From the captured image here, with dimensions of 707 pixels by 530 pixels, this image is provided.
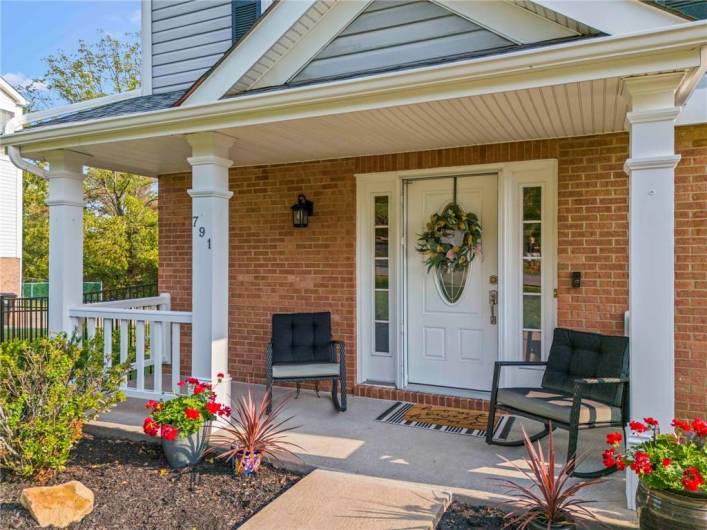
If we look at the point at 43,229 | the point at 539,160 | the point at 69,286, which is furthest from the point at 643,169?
the point at 43,229

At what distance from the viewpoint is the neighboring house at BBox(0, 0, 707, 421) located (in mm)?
2801

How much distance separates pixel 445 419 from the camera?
4.36 metres

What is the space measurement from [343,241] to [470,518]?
298 centimetres

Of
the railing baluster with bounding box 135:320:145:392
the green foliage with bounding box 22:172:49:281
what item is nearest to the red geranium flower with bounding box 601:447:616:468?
the railing baluster with bounding box 135:320:145:392

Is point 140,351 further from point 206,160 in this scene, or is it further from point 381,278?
point 381,278

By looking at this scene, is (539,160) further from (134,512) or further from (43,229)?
(43,229)

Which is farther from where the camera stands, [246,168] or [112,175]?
[112,175]

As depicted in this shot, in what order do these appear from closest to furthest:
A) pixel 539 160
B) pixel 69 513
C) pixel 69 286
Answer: pixel 69 513
pixel 539 160
pixel 69 286

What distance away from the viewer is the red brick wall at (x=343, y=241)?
4094 millimetres

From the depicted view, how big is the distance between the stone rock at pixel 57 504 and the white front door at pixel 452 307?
303 cm

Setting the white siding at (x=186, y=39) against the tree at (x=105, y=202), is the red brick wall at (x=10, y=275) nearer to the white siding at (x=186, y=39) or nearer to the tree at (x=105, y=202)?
the tree at (x=105, y=202)

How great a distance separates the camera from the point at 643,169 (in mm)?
2779

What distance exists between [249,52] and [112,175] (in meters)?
12.7

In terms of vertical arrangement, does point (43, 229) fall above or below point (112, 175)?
below
